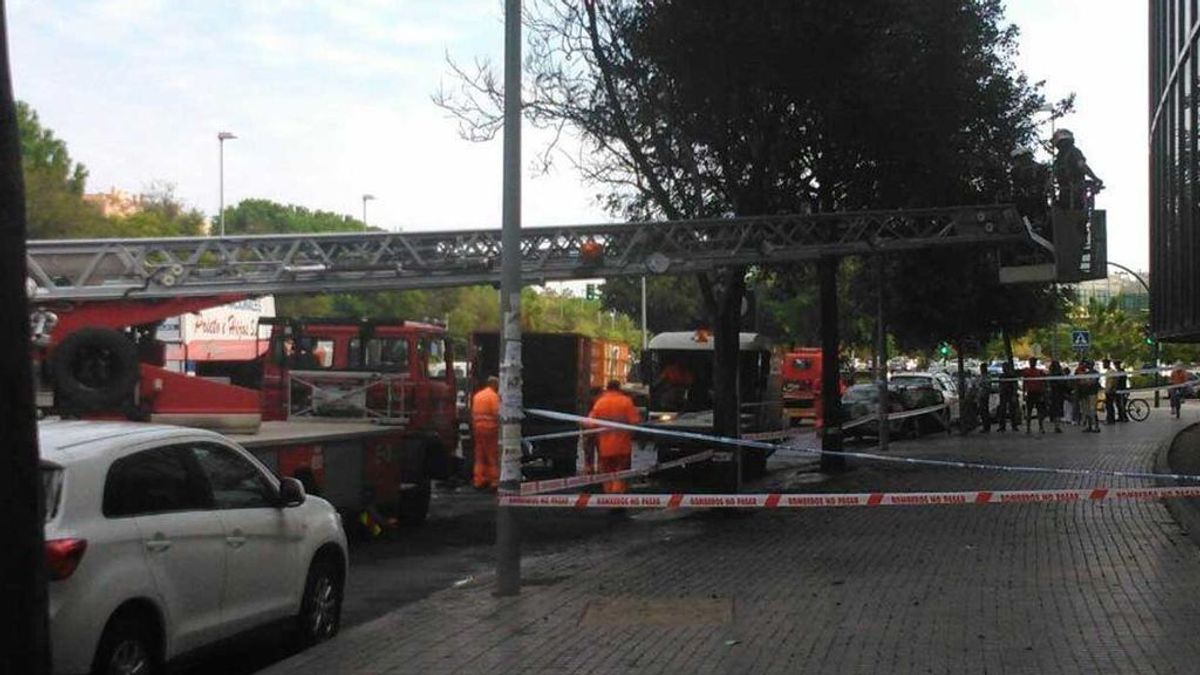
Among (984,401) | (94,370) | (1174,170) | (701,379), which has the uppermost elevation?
(1174,170)

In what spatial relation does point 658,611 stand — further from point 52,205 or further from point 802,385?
point 52,205

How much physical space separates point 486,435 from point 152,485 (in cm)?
1177

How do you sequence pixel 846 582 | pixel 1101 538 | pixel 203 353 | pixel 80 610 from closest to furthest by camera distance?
pixel 80 610, pixel 846 582, pixel 1101 538, pixel 203 353

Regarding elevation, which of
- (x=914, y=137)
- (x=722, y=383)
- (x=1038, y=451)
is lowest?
(x=1038, y=451)

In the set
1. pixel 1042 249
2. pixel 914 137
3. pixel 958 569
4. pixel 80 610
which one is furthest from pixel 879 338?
pixel 80 610

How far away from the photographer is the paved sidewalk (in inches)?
286

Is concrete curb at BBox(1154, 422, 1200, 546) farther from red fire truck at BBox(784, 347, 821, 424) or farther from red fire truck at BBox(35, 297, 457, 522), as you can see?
red fire truck at BBox(784, 347, 821, 424)

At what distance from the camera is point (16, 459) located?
435cm

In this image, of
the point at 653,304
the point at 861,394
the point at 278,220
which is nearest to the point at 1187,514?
the point at 861,394

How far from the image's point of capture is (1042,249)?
731 inches

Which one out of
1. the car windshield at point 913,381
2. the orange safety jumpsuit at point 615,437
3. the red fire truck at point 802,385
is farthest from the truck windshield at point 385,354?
the red fire truck at point 802,385

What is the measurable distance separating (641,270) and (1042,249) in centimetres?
662

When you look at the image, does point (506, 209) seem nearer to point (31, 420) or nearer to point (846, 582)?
point (846, 582)

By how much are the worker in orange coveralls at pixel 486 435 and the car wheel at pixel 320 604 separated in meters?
9.50
